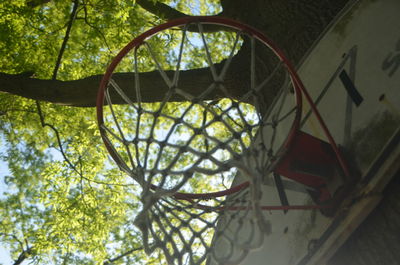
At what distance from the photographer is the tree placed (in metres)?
3.51

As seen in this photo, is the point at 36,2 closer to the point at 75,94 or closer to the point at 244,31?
the point at 75,94

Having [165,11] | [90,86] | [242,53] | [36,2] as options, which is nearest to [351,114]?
[242,53]

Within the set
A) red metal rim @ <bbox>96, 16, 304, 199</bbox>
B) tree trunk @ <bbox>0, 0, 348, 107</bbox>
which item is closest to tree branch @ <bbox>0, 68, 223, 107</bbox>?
tree trunk @ <bbox>0, 0, 348, 107</bbox>

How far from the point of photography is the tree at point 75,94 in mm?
3514

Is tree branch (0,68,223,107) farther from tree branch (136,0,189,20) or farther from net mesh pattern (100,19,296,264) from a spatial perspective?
tree branch (136,0,189,20)

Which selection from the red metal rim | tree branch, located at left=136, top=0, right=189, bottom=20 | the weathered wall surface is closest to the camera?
the weathered wall surface

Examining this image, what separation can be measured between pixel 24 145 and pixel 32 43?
236 cm

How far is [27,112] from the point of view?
5.89 m

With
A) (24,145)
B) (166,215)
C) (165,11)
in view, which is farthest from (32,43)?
(166,215)

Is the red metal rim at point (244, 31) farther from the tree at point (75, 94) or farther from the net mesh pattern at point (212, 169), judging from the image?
the tree at point (75, 94)

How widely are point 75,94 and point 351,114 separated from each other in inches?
104

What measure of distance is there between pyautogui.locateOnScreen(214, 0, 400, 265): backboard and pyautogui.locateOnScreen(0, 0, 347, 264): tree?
726mm

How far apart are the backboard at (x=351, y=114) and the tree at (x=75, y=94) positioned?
73 centimetres

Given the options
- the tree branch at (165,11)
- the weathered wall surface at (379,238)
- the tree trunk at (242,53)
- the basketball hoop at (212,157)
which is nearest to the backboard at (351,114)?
the weathered wall surface at (379,238)
